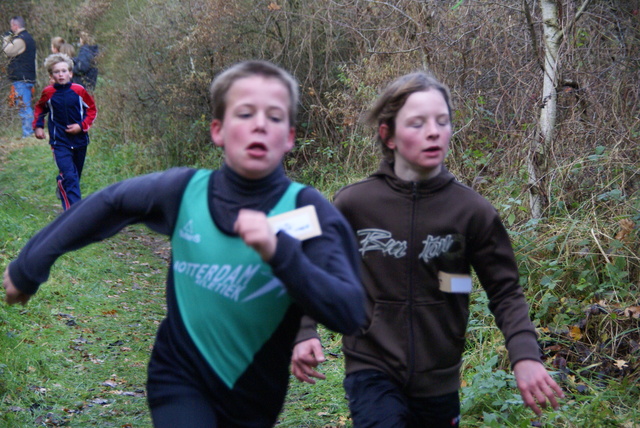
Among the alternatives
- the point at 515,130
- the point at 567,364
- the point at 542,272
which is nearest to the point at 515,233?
the point at 542,272

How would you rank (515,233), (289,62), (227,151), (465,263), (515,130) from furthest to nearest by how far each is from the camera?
(289,62)
(515,130)
(515,233)
(465,263)
(227,151)

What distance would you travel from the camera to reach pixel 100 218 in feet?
8.84

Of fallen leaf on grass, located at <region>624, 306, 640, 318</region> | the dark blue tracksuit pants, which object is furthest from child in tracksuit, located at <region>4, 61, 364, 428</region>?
the dark blue tracksuit pants

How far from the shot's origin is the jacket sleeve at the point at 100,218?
8.74 feet

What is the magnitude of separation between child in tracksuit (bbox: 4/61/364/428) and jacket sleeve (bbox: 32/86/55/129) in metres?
8.10

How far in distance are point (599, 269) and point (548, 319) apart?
515 mm

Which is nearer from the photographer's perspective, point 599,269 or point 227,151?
point 227,151

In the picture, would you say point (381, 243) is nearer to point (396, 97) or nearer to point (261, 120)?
point (396, 97)

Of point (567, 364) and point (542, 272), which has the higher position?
point (542, 272)

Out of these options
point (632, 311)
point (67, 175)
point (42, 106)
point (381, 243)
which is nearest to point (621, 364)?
point (632, 311)

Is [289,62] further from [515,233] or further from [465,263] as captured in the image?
[465,263]

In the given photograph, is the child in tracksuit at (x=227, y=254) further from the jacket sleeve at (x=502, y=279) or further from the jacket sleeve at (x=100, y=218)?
the jacket sleeve at (x=502, y=279)

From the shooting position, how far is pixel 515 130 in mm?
7625

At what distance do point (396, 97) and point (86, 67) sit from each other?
15.4m
